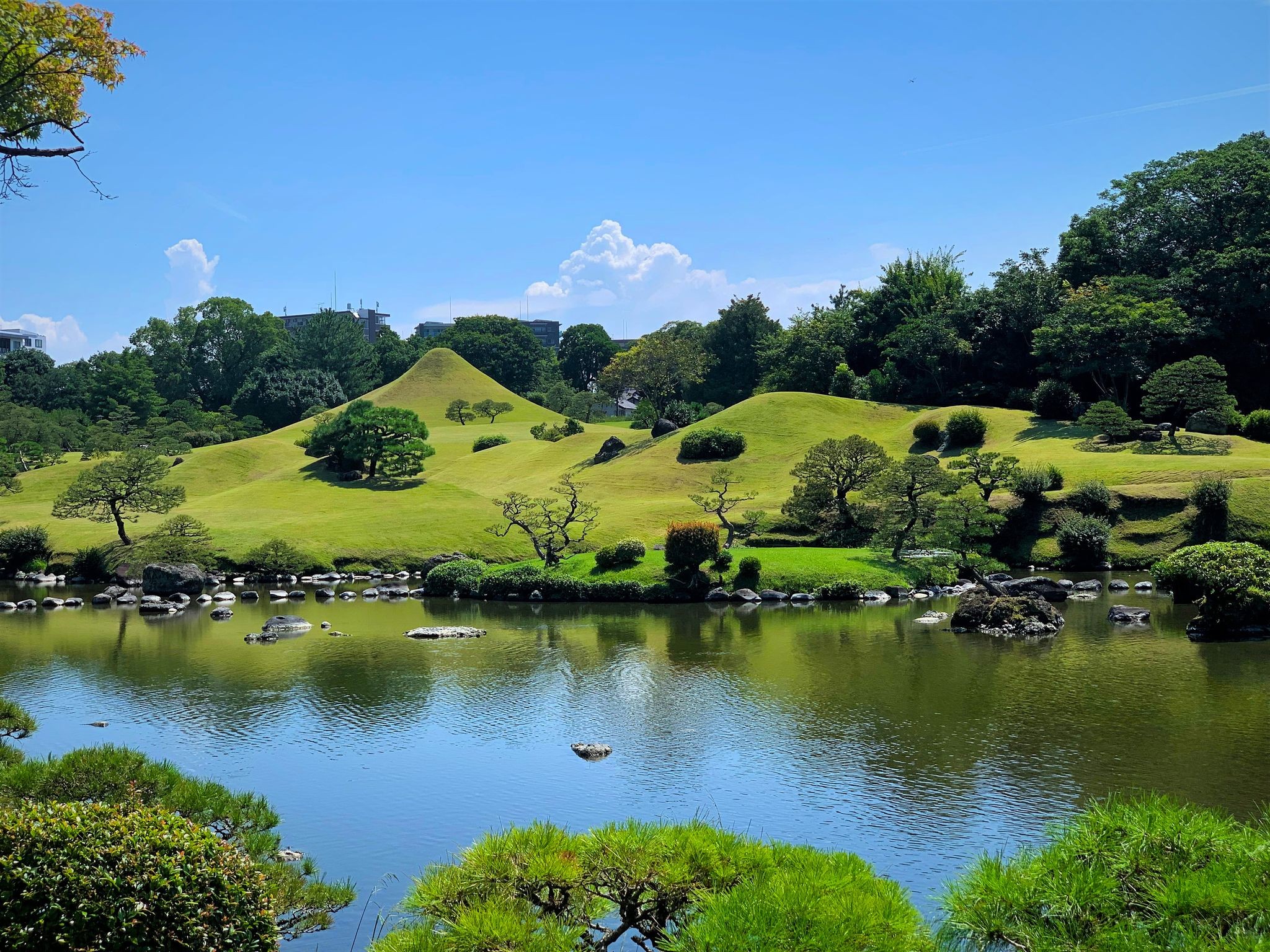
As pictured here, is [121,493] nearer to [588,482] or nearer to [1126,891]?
[588,482]

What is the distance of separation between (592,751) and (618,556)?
22295 millimetres

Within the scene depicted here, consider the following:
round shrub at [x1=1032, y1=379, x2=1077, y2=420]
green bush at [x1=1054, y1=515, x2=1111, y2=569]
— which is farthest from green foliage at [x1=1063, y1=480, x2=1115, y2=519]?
round shrub at [x1=1032, y1=379, x2=1077, y2=420]

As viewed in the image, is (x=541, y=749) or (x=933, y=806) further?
(x=541, y=749)

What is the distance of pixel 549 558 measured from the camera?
145 ft

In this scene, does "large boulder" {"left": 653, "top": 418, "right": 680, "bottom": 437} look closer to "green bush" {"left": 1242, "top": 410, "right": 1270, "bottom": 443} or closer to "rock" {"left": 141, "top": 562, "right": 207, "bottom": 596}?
"green bush" {"left": 1242, "top": 410, "right": 1270, "bottom": 443}

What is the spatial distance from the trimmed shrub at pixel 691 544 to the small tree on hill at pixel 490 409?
235 feet

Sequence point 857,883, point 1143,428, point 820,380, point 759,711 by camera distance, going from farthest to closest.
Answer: point 820,380, point 1143,428, point 759,711, point 857,883

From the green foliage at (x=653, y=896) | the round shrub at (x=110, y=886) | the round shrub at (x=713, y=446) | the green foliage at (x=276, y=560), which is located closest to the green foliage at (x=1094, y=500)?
the round shrub at (x=713, y=446)

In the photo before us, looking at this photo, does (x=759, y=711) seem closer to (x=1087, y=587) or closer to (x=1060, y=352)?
(x=1087, y=587)

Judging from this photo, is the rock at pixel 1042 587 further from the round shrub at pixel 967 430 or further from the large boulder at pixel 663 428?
the large boulder at pixel 663 428

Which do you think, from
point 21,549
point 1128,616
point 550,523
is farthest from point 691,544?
point 21,549

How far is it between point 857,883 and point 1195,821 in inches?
107

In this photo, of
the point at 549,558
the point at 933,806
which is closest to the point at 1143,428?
the point at 549,558

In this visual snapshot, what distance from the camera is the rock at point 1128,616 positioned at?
31281mm
